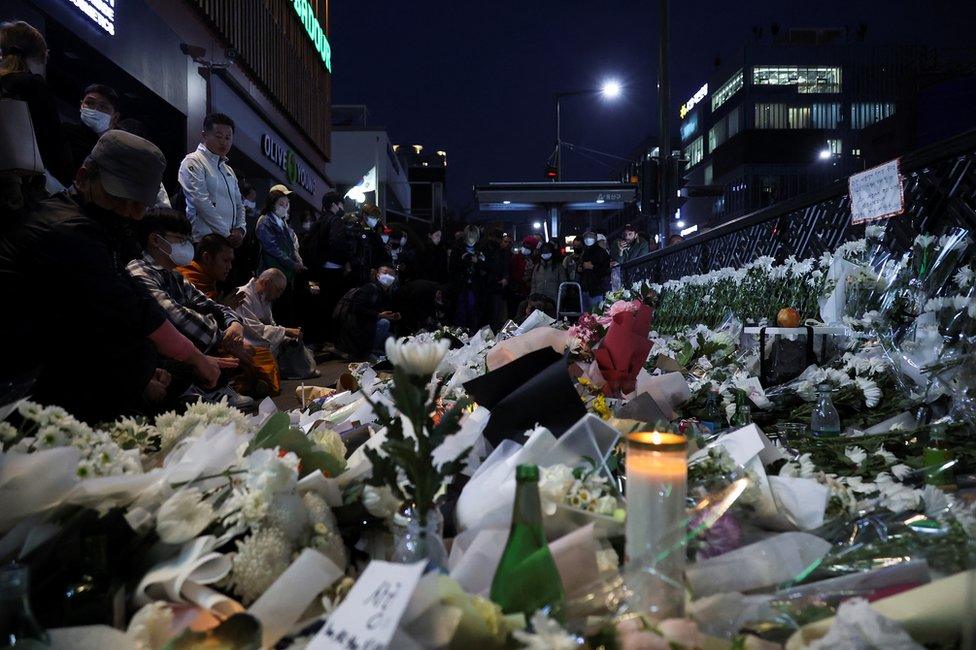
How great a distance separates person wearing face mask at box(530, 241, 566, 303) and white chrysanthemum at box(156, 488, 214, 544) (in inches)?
483

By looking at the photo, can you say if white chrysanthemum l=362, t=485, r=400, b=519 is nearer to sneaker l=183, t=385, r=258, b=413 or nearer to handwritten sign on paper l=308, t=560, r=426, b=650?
handwritten sign on paper l=308, t=560, r=426, b=650

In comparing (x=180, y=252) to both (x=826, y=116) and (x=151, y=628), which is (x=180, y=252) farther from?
(x=826, y=116)

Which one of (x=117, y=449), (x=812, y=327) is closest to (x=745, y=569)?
(x=117, y=449)

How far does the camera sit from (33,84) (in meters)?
4.11

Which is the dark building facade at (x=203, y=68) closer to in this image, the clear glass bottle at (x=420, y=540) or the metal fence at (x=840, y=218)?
the metal fence at (x=840, y=218)

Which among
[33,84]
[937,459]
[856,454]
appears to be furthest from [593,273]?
[937,459]

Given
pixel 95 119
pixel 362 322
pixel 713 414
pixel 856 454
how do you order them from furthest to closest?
pixel 362 322 → pixel 95 119 → pixel 713 414 → pixel 856 454

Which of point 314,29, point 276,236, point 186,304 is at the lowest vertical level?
point 186,304

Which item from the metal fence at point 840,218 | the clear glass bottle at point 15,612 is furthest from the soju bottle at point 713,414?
the clear glass bottle at point 15,612

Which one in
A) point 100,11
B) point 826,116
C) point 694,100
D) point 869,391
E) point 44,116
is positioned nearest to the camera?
point 869,391

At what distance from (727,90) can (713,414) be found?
224 feet

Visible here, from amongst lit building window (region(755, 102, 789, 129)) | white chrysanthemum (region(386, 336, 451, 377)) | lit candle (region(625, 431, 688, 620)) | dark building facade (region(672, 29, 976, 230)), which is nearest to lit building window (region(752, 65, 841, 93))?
dark building facade (region(672, 29, 976, 230))

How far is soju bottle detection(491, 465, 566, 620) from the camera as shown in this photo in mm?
1055

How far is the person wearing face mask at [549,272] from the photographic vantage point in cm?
1342
